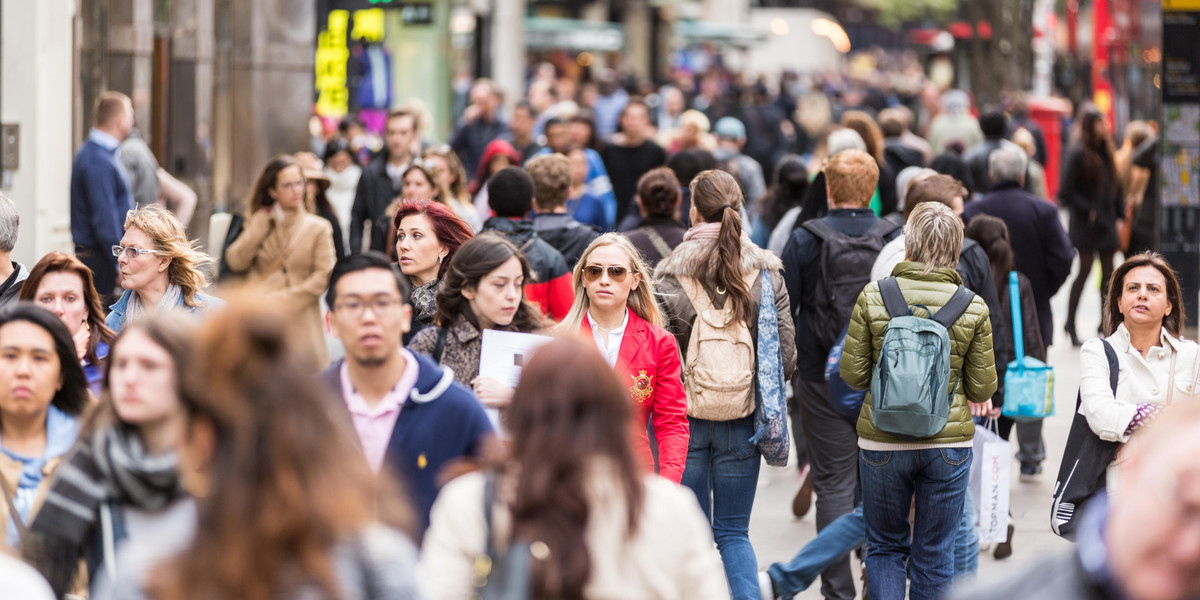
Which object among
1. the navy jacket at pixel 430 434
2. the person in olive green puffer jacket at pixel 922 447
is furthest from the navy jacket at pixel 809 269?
the navy jacket at pixel 430 434

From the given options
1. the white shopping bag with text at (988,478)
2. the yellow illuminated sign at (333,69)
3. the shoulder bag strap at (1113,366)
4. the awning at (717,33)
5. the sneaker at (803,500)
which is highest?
the awning at (717,33)

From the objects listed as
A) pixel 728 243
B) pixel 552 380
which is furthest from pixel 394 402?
pixel 728 243

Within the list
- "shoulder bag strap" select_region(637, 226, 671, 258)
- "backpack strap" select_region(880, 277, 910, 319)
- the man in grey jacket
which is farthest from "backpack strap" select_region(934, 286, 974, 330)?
the man in grey jacket

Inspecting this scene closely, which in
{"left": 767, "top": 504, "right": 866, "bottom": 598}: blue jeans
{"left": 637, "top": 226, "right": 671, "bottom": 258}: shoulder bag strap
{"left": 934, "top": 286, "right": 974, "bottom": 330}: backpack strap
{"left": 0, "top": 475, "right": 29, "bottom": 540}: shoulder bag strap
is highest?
{"left": 637, "top": 226, "right": 671, "bottom": 258}: shoulder bag strap

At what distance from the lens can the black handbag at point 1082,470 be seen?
5844 millimetres

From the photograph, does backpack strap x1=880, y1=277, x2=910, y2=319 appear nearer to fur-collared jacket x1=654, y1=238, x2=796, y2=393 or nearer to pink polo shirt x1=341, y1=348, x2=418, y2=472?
fur-collared jacket x1=654, y1=238, x2=796, y2=393

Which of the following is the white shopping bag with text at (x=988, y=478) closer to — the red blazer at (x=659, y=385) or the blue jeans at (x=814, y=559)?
the blue jeans at (x=814, y=559)

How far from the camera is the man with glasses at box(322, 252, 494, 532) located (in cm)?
419

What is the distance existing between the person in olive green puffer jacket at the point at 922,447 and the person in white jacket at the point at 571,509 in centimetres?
290

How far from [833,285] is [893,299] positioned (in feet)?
4.58

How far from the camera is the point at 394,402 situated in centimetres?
421

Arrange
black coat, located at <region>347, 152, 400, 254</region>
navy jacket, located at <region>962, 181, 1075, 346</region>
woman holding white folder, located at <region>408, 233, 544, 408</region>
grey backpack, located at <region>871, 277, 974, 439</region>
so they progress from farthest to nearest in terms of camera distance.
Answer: black coat, located at <region>347, 152, 400, 254</region> → navy jacket, located at <region>962, 181, 1075, 346</region> → grey backpack, located at <region>871, 277, 974, 439</region> → woman holding white folder, located at <region>408, 233, 544, 408</region>

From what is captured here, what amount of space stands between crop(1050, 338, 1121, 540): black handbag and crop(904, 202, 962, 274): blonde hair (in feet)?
2.30

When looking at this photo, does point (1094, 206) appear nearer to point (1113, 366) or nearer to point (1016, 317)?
point (1016, 317)
